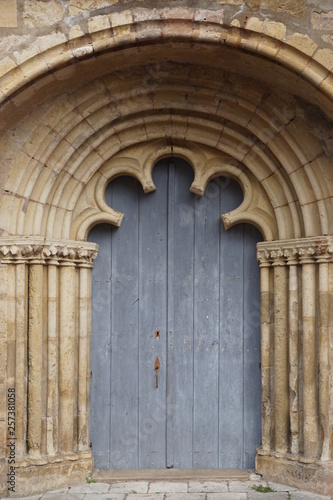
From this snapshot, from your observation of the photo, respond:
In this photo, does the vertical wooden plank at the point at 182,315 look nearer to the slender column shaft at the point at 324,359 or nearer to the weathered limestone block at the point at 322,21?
A: the slender column shaft at the point at 324,359

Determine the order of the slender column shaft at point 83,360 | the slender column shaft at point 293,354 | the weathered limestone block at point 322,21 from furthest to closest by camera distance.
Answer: the slender column shaft at point 83,360 → the slender column shaft at point 293,354 → the weathered limestone block at point 322,21

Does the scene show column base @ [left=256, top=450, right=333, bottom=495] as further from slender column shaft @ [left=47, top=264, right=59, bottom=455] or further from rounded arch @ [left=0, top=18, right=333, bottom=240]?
rounded arch @ [left=0, top=18, right=333, bottom=240]

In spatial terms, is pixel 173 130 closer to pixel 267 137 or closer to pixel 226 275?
pixel 267 137

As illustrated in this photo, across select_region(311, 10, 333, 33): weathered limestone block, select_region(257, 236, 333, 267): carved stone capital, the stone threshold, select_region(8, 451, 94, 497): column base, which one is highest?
select_region(311, 10, 333, 33): weathered limestone block

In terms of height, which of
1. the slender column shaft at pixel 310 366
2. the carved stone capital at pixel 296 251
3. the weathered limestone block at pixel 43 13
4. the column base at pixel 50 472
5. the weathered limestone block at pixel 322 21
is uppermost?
the weathered limestone block at pixel 43 13

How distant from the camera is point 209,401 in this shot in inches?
217

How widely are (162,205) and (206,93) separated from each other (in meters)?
0.93

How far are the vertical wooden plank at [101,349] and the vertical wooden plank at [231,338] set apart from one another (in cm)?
86

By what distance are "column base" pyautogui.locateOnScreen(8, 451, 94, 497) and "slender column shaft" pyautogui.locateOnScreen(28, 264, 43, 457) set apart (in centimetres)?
12

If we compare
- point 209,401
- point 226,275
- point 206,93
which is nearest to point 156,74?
point 206,93

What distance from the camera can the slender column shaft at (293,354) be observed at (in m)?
5.13

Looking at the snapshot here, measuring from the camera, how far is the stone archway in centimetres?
502

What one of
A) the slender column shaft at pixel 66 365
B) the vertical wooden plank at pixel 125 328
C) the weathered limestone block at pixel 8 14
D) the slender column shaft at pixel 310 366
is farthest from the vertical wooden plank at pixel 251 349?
the weathered limestone block at pixel 8 14

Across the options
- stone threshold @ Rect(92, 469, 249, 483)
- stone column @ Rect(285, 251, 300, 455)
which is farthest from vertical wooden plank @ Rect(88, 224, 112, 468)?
stone column @ Rect(285, 251, 300, 455)
